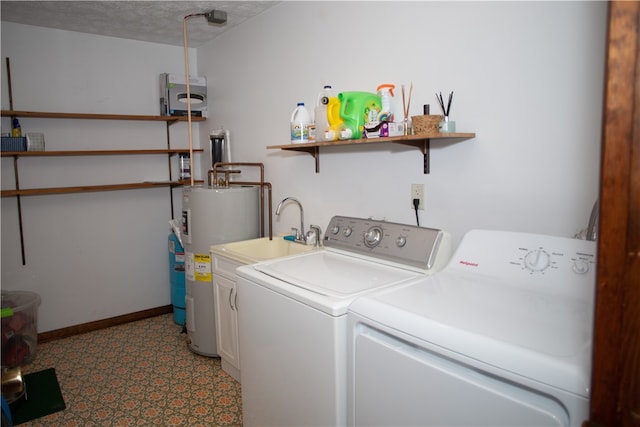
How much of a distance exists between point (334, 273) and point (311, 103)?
126cm

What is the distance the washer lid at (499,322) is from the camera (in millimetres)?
943

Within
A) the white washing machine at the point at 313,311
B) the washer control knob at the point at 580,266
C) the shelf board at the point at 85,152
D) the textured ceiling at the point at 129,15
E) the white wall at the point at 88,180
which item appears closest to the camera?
the washer control knob at the point at 580,266

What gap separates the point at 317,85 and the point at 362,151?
569 mm

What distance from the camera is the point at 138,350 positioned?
3113 mm

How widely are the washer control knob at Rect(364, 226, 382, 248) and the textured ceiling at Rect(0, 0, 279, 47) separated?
5.71 ft

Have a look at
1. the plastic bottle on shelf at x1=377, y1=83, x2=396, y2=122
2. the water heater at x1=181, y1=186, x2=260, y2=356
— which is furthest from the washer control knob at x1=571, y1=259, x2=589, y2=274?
the water heater at x1=181, y1=186, x2=260, y2=356

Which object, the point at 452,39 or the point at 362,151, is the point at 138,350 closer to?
the point at 362,151

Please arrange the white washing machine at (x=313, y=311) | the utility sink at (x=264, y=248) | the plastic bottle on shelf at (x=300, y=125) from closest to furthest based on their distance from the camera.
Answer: the white washing machine at (x=313, y=311), the plastic bottle on shelf at (x=300, y=125), the utility sink at (x=264, y=248)

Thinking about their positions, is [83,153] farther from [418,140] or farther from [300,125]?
[418,140]

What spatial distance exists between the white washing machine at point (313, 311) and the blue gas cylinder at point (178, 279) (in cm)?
165

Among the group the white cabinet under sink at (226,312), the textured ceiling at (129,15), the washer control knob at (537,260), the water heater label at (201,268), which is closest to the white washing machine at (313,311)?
Answer: the washer control knob at (537,260)

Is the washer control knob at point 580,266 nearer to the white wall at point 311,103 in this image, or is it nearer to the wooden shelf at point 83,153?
the white wall at point 311,103

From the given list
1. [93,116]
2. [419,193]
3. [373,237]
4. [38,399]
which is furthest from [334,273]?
[93,116]

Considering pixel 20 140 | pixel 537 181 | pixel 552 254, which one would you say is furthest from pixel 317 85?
pixel 20 140
